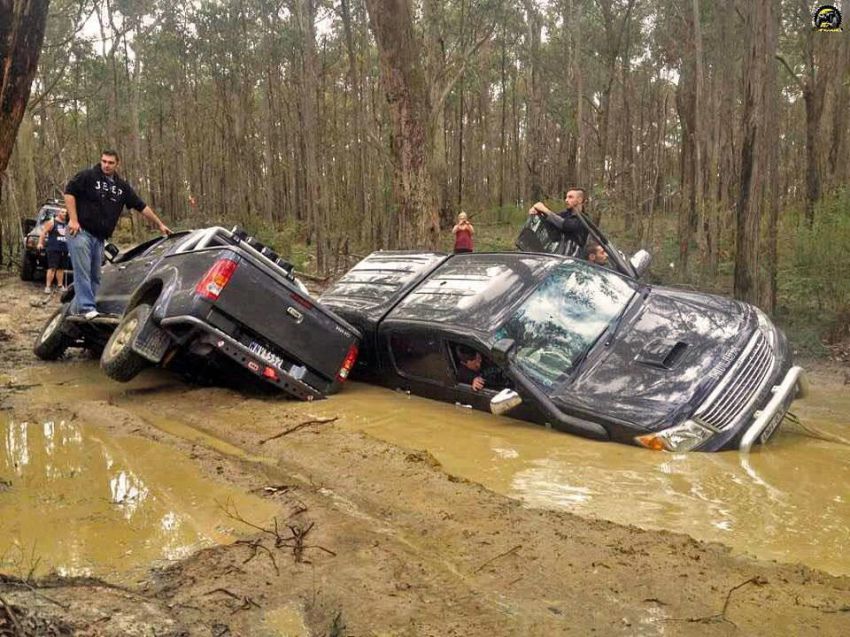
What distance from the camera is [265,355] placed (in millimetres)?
5898

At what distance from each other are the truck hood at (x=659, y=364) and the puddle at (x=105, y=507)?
2.35 m

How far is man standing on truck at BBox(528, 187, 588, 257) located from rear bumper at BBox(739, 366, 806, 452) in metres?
3.24

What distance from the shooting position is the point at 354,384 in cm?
677

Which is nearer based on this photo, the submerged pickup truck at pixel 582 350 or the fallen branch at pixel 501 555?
the fallen branch at pixel 501 555

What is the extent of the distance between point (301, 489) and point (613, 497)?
1.73 metres

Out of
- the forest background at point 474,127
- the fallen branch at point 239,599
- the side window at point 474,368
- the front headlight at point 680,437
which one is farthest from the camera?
the forest background at point 474,127

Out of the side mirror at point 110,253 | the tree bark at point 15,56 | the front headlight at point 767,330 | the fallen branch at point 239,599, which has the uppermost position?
the tree bark at point 15,56

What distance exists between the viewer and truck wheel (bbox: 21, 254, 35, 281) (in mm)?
14969

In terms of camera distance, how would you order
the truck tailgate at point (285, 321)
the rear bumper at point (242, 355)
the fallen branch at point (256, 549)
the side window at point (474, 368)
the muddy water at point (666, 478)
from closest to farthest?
the fallen branch at point (256, 549) → the muddy water at point (666, 478) → the side window at point (474, 368) → the rear bumper at point (242, 355) → the truck tailgate at point (285, 321)

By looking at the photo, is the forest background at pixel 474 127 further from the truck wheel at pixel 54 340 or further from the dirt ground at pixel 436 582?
the dirt ground at pixel 436 582

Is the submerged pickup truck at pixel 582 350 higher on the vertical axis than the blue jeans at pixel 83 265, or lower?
lower

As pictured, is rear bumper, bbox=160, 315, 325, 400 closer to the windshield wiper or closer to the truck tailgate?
the truck tailgate

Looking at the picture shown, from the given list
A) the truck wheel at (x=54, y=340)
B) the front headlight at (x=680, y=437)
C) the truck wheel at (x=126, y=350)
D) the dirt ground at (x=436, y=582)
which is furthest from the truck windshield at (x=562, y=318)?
the truck wheel at (x=54, y=340)

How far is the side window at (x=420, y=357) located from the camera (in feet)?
18.9
